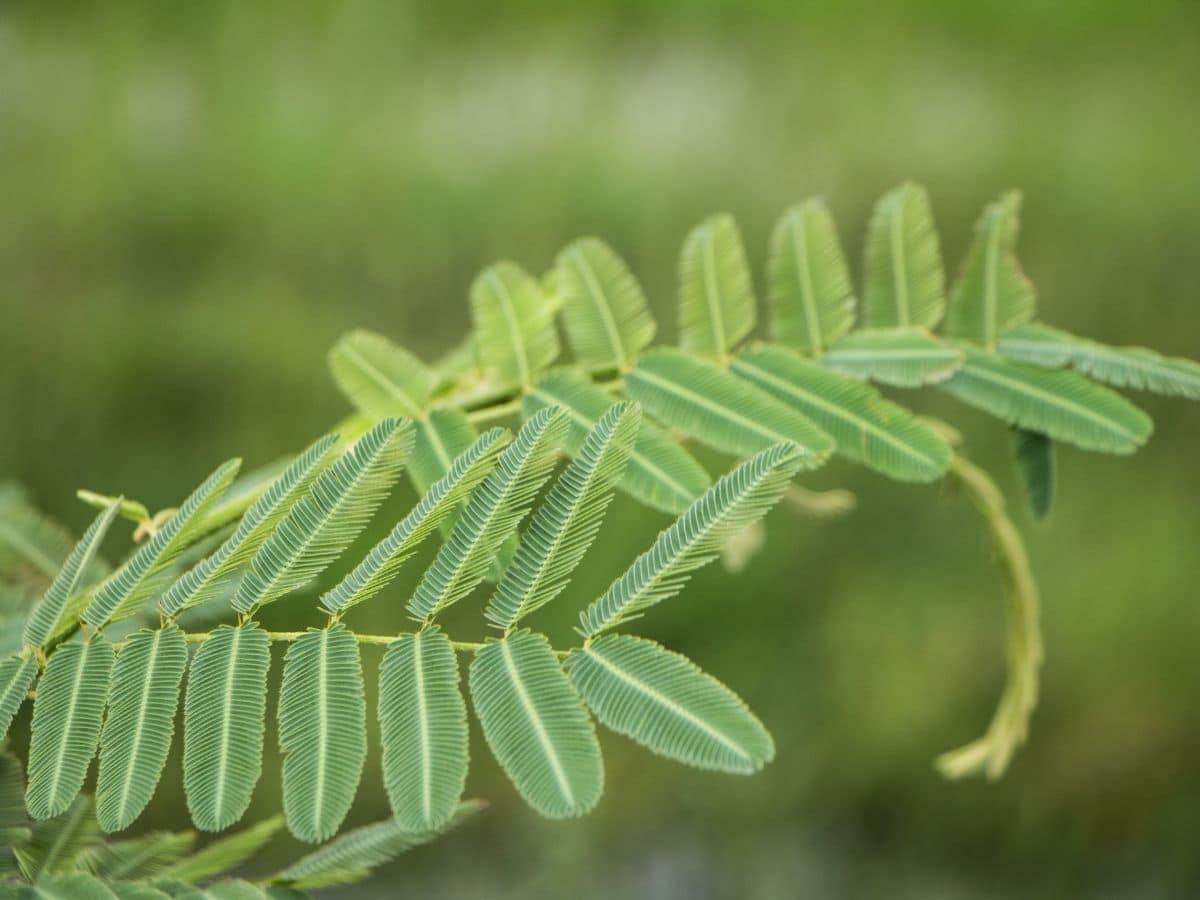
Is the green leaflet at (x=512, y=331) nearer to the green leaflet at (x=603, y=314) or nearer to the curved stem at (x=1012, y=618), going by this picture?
the green leaflet at (x=603, y=314)

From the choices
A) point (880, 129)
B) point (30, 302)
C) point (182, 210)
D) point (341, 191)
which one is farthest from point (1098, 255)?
Result: point (30, 302)

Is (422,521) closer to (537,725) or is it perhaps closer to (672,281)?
(537,725)

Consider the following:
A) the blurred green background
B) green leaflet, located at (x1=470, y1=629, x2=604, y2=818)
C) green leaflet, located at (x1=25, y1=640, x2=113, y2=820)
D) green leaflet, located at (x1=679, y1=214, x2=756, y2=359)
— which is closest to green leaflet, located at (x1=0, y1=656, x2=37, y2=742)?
green leaflet, located at (x1=25, y1=640, x2=113, y2=820)

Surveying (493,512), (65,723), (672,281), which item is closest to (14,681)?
(65,723)

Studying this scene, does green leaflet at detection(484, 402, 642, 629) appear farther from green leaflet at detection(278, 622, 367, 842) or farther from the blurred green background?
the blurred green background

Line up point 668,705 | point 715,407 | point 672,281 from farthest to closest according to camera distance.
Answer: point 672,281 → point 715,407 → point 668,705

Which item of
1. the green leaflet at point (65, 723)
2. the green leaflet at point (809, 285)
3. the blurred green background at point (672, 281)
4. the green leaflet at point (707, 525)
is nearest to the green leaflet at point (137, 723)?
the green leaflet at point (65, 723)
